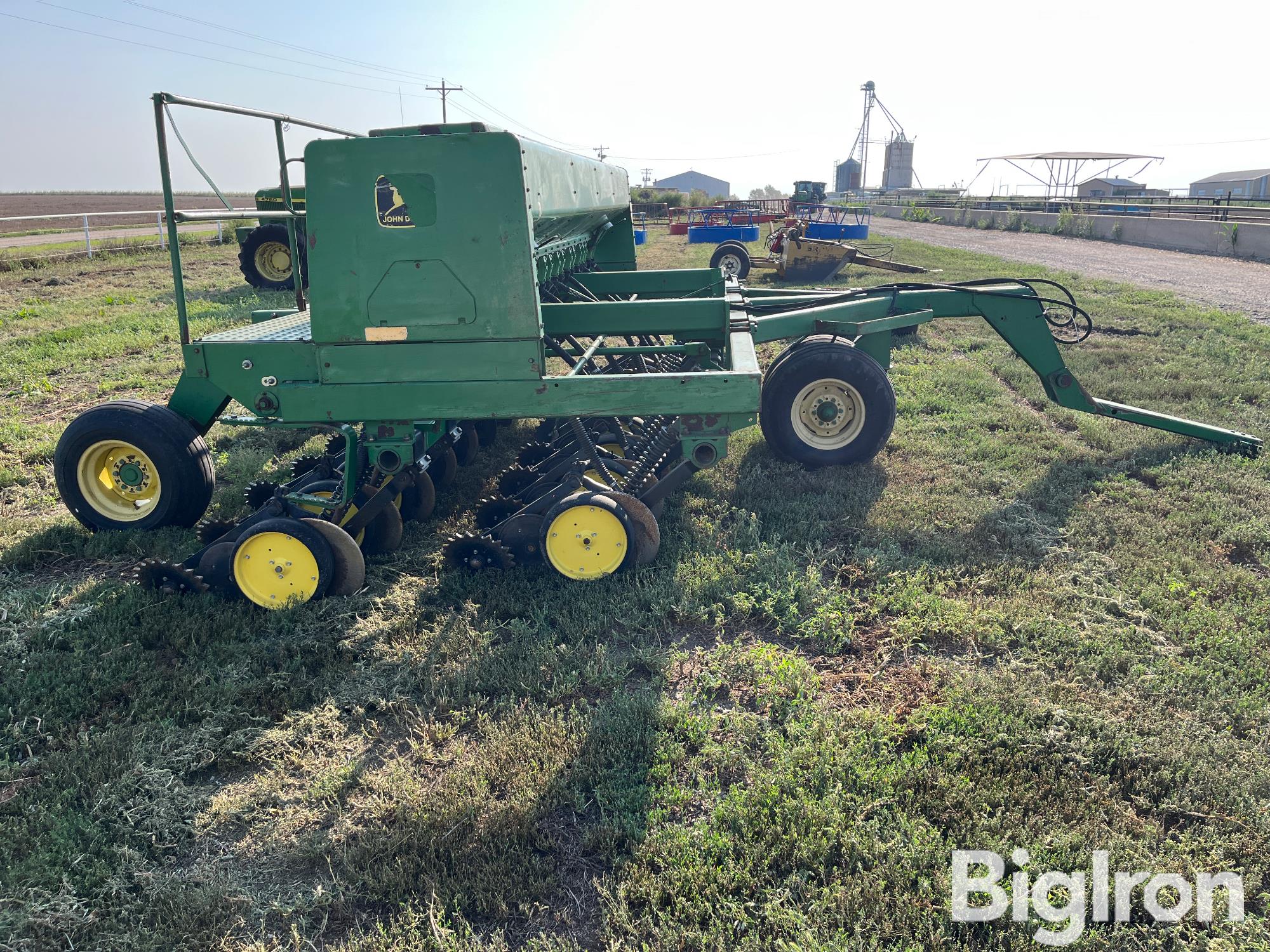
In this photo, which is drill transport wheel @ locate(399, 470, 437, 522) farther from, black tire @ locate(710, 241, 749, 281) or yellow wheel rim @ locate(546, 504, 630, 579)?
black tire @ locate(710, 241, 749, 281)

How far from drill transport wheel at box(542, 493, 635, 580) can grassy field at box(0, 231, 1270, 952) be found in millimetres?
167

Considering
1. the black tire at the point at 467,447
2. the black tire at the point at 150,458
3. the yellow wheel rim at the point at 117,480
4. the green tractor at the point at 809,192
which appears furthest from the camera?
the green tractor at the point at 809,192

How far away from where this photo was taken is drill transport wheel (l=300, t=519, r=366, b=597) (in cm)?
402

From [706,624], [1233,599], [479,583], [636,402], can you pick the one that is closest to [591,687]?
[706,624]

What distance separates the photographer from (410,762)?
3061 millimetres

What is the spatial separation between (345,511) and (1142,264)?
19.4m

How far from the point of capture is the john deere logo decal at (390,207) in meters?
3.80

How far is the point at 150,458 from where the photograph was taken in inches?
181

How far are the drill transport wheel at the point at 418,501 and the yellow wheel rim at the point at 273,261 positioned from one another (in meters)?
11.2

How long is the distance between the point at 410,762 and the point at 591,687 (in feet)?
2.57

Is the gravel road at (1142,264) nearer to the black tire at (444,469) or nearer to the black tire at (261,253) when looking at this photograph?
the black tire at (444,469)

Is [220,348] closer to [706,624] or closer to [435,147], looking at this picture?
[435,147]

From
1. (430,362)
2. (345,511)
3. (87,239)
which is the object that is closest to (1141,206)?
(87,239)

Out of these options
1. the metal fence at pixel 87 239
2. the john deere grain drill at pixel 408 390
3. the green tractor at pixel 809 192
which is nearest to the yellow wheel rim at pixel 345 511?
the john deere grain drill at pixel 408 390
